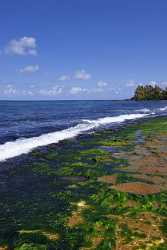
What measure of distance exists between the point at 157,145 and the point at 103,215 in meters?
11.6

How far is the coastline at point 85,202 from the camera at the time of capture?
6.62 metres

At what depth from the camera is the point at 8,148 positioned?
1812 centimetres

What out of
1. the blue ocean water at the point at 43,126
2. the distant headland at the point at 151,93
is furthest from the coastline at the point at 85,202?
the distant headland at the point at 151,93

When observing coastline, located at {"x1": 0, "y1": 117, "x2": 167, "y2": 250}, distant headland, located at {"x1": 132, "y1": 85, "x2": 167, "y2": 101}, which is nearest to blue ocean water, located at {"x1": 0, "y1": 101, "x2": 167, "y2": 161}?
coastline, located at {"x1": 0, "y1": 117, "x2": 167, "y2": 250}

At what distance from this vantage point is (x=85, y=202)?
891 centimetres

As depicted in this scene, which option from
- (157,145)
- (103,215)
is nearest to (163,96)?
(157,145)

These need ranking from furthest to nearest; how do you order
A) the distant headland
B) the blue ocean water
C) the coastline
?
the distant headland, the blue ocean water, the coastline

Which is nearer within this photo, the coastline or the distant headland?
the coastline

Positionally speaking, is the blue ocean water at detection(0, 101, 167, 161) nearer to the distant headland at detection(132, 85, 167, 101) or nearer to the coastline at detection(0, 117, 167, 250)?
the coastline at detection(0, 117, 167, 250)

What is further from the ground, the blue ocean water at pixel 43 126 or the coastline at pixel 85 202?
the coastline at pixel 85 202

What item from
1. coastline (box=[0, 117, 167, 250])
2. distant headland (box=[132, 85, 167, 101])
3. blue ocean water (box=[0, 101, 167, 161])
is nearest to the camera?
coastline (box=[0, 117, 167, 250])

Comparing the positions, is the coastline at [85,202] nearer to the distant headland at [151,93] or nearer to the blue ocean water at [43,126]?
the blue ocean water at [43,126]

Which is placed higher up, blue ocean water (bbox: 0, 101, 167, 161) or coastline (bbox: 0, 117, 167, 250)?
coastline (bbox: 0, 117, 167, 250)

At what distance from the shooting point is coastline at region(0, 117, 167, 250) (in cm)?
662
